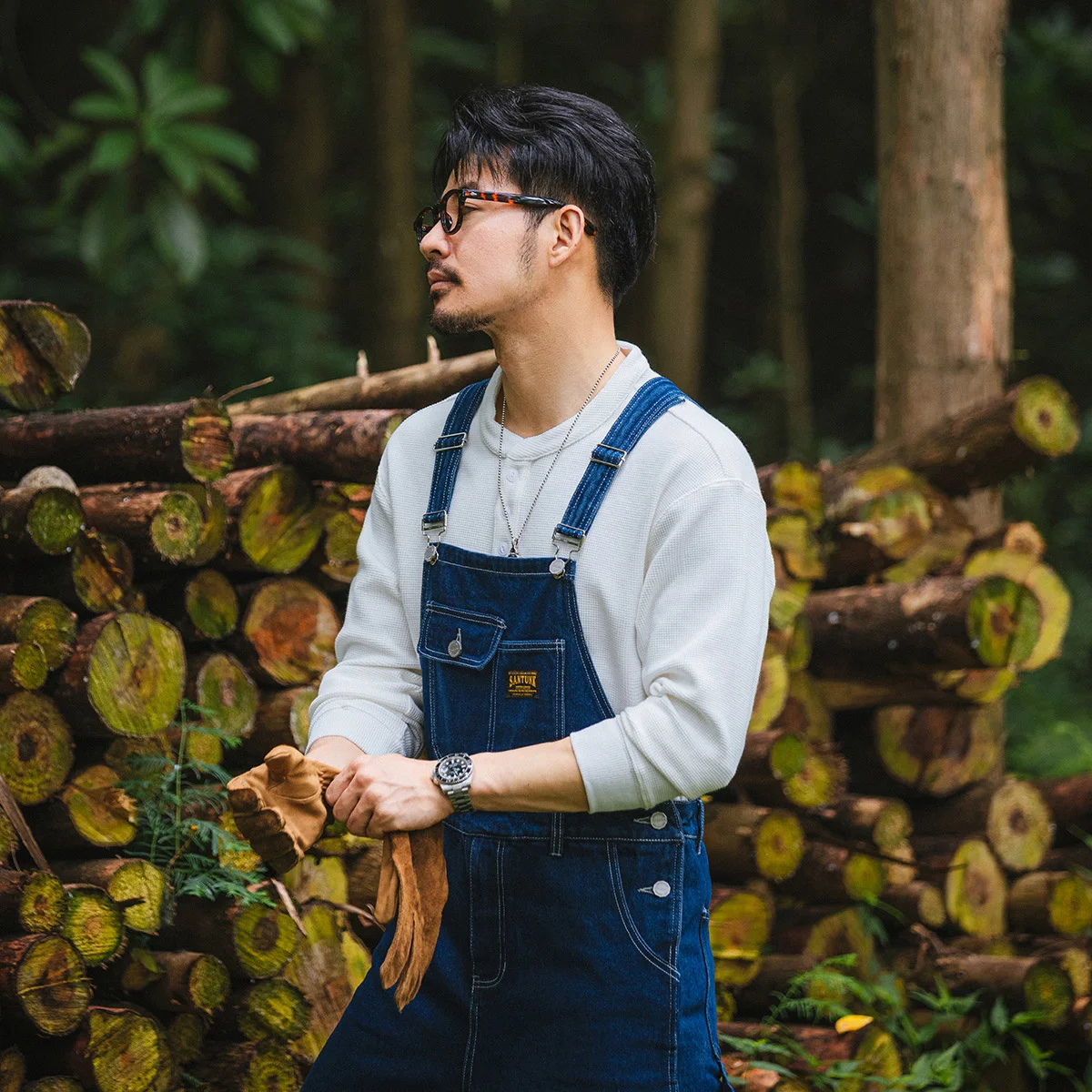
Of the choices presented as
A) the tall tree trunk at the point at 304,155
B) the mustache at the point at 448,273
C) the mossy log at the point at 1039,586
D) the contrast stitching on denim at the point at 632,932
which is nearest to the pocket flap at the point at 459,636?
the contrast stitching on denim at the point at 632,932

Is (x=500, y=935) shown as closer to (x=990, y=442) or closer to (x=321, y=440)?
(x=321, y=440)

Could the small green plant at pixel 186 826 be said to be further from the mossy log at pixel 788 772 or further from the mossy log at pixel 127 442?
the mossy log at pixel 788 772

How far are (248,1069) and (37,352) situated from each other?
5.90 feet

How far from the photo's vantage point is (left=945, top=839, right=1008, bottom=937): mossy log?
429cm

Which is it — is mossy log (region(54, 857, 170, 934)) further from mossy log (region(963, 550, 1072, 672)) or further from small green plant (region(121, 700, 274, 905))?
mossy log (region(963, 550, 1072, 672))

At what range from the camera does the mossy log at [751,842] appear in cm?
386

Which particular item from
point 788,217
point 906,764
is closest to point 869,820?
point 906,764

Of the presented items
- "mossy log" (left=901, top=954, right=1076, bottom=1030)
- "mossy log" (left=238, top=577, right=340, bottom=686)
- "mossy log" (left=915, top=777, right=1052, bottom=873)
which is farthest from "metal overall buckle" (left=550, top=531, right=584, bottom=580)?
"mossy log" (left=915, top=777, right=1052, bottom=873)

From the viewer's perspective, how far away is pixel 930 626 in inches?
161

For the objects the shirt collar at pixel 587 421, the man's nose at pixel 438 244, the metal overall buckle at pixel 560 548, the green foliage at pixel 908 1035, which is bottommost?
the green foliage at pixel 908 1035

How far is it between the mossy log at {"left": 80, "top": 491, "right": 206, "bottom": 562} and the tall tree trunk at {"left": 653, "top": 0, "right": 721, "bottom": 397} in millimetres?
5771

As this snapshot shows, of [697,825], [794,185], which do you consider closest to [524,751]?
[697,825]

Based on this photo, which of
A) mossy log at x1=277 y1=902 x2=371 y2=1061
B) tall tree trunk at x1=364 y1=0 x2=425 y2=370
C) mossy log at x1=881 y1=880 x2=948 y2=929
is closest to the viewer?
mossy log at x1=277 y1=902 x2=371 y2=1061

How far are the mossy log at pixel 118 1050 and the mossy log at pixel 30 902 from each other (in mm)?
217
